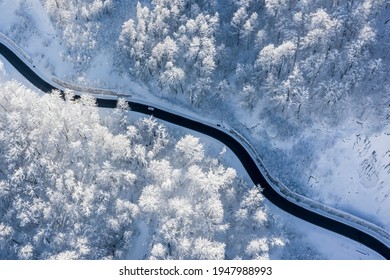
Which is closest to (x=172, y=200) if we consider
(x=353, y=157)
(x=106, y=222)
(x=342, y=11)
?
(x=106, y=222)

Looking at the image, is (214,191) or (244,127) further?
(244,127)

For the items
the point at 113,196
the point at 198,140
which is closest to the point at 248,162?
the point at 198,140

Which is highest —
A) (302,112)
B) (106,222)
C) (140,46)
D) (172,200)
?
(140,46)

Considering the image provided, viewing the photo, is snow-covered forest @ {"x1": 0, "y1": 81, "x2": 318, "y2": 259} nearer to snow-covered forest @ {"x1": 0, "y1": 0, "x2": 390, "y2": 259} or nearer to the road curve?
snow-covered forest @ {"x1": 0, "y1": 0, "x2": 390, "y2": 259}

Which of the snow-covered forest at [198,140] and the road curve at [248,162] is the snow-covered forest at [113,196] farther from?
the road curve at [248,162]

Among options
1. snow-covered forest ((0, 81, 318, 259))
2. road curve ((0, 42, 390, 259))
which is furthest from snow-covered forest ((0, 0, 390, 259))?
road curve ((0, 42, 390, 259))

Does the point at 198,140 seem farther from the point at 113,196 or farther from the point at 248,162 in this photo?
the point at 113,196

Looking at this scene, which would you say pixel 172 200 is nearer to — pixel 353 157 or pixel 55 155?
pixel 55 155

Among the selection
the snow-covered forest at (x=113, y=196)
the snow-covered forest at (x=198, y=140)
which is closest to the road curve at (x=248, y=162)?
the snow-covered forest at (x=198, y=140)
